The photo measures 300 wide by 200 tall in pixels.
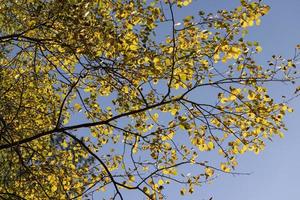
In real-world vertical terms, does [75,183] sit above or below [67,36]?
below

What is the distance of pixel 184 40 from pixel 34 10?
2910mm

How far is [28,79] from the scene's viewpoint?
34.9ft

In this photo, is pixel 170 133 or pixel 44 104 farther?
pixel 44 104

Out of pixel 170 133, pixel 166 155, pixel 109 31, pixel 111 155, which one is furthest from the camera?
pixel 111 155

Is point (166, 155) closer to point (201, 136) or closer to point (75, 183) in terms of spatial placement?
point (201, 136)

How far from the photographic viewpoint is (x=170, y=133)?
27.9 ft

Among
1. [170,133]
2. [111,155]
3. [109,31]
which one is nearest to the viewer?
[109,31]

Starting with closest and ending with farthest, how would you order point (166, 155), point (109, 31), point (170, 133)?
point (109, 31)
point (170, 133)
point (166, 155)

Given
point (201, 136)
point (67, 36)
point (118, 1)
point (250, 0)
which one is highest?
point (118, 1)

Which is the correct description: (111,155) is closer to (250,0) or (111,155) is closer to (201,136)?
(201,136)

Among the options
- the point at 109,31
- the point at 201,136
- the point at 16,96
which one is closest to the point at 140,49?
the point at 109,31

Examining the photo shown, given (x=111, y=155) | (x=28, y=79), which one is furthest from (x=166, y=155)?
(x=28, y=79)

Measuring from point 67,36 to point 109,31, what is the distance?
32.1 inches

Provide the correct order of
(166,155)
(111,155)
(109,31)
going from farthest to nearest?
1. (111,155)
2. (166,155)
3. (109,31)
